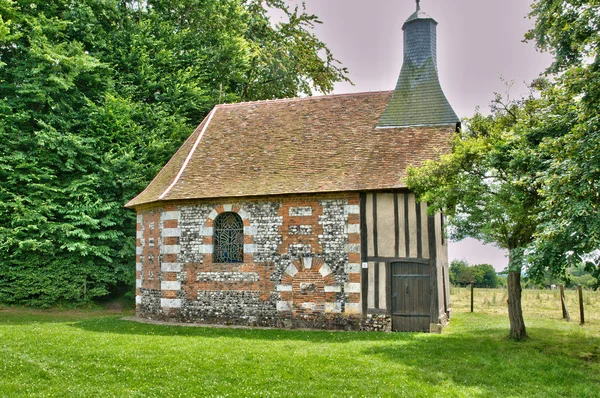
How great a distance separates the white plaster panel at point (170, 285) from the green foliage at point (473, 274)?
25.4 metres

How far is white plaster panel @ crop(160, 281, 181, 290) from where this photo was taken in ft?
52.4

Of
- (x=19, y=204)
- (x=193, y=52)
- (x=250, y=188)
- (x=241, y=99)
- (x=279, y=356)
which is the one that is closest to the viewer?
(x=279, y=356)

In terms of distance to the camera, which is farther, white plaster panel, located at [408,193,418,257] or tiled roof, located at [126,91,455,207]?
tiled roof, located at [126,91,455,207]

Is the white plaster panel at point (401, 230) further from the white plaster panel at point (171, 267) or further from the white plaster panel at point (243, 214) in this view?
the white plaster panel at point (171, 267)

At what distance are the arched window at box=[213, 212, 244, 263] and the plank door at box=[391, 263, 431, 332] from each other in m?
4.65

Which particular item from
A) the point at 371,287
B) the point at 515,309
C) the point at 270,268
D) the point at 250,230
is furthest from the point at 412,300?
the point at 250,230

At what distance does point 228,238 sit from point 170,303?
104 inches

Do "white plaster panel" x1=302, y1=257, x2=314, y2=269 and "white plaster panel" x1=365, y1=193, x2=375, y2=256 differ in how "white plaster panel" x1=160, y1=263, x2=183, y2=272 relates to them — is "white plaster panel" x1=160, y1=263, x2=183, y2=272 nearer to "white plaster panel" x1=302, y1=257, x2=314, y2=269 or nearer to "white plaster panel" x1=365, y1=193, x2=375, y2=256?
"white plaster panel" x1=302, y1=257, x2=314, y2=269

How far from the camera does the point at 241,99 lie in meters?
25.0

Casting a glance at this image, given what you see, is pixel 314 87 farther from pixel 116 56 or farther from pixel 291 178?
pixel 291 178

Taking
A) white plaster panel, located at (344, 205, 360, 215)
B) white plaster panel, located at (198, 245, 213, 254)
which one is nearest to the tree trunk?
white plaster panel, located at (344, 205, 360, 215)

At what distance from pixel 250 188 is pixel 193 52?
397 inches

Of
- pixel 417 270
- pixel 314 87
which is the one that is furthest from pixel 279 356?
pixel 314 87

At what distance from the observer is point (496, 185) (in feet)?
38.2
